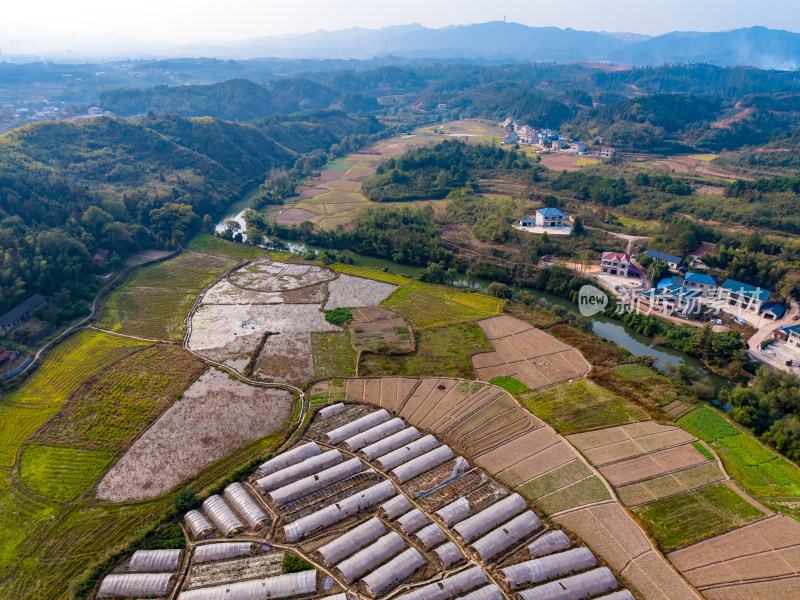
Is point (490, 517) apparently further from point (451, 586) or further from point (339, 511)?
point (339, 511)

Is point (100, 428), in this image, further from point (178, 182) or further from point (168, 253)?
point (178, 182)

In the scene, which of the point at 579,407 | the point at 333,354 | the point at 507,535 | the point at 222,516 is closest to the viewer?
the point at 507,535

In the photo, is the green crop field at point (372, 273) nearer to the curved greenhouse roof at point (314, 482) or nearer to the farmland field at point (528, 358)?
the farmland field at point (528, 358)

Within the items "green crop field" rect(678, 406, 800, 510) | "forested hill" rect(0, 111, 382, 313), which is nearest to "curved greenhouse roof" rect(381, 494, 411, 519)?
"green crop field" rect(678, 406, 800, 510)

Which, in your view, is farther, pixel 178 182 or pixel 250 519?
pixel 178 182

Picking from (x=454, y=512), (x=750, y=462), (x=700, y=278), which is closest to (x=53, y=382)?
(x=454, y=512)

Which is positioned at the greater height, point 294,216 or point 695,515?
point 294,216

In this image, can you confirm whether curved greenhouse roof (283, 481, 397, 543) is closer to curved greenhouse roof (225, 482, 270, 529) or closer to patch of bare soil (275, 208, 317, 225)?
curved greenhouse roof (225, 482, 270, 529)

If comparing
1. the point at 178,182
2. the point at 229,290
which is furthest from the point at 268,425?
the point at 178,182
